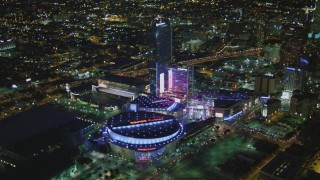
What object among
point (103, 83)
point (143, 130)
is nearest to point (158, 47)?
point (103, 83)

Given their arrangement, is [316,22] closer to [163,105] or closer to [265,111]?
[265,111]

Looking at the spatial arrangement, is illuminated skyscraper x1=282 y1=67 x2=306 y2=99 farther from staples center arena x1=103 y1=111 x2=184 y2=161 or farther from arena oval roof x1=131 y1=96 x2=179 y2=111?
staples center arena x1=103 y1=111 x2=184 y2=161

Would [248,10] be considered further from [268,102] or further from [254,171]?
[254,171]

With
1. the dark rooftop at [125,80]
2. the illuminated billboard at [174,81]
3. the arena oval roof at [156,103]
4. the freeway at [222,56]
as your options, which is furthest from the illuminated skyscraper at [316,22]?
the arena oval roof at [156,103]

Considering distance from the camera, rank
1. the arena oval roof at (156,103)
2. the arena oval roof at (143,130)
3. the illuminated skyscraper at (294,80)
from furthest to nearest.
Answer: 1. the illuminated skyscraper at (294,80)
2. the arena oval roof at (156,103)
3. the arena oval roof at (143,130)

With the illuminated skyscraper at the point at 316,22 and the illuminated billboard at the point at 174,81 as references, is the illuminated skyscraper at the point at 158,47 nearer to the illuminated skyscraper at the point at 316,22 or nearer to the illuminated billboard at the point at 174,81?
the illuminated billboard at the point at 174,81

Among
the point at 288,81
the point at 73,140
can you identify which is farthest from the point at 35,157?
the point at 288,81
